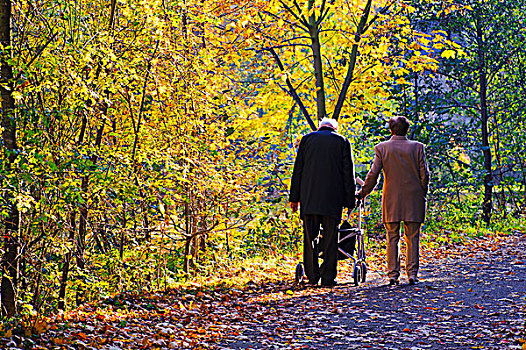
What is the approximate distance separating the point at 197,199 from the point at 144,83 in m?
2.59

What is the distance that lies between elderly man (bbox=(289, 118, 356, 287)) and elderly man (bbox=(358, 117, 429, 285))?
44cm

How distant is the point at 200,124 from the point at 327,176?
72.9 inches

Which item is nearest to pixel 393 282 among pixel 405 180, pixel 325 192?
pixel 405 180

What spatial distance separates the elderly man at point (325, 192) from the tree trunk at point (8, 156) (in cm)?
386

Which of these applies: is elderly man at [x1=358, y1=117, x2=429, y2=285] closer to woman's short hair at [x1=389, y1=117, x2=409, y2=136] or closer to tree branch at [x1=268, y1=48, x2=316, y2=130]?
woman's short hair at [x1=389, y1=117, x2=409, y2=136]

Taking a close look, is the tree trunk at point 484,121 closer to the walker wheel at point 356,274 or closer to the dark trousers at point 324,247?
the walker wheel at point 356,274

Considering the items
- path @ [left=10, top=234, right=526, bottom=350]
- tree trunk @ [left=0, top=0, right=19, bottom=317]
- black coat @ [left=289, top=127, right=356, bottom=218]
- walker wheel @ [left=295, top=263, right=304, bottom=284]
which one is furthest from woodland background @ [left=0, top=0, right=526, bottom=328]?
black coat @ [left=289, top=127, right=356, bottom=218]

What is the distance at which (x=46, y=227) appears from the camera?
6.39 m

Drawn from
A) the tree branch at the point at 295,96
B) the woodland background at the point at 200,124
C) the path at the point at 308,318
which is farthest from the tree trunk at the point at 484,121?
the path at the point at 308,318

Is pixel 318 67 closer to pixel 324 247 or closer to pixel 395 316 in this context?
pixel 324 247

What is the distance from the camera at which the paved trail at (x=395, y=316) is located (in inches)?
224

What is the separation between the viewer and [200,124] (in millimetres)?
8750

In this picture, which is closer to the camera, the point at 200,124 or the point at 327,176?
the point at 327,176

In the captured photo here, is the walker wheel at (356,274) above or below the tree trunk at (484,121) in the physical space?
below
